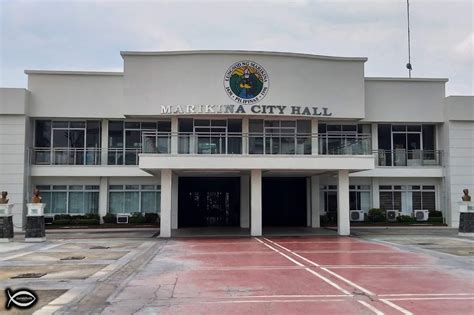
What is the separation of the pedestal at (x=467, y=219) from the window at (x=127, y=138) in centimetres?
1583

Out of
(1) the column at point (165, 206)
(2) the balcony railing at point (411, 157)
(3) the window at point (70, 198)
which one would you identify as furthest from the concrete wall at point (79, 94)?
(2) the balcony railing at point (411, 157)

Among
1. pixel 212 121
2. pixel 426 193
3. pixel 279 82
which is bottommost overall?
pixel 426 193

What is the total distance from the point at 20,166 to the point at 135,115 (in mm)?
7562

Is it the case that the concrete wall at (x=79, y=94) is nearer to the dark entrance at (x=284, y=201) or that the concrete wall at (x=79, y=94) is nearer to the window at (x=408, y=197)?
the dark entrance at (x=284, y=201)

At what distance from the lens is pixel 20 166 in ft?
89.5

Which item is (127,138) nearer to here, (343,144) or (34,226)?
(34,226)

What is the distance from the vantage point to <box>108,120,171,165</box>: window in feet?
93.5

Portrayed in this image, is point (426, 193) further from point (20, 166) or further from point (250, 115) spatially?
point (20, 166)

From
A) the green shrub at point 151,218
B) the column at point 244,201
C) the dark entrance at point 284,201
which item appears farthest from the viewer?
the dark entrance at point 284,201

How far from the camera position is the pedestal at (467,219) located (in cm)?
2320

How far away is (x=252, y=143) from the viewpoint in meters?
22.6

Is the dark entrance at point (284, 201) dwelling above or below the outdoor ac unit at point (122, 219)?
above

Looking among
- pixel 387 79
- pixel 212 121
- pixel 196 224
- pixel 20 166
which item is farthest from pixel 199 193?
pixel 387 79

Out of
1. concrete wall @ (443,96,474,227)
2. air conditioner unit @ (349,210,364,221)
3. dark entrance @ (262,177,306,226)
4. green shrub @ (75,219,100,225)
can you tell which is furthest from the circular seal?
concrete wall @ (443,96,474,227)
